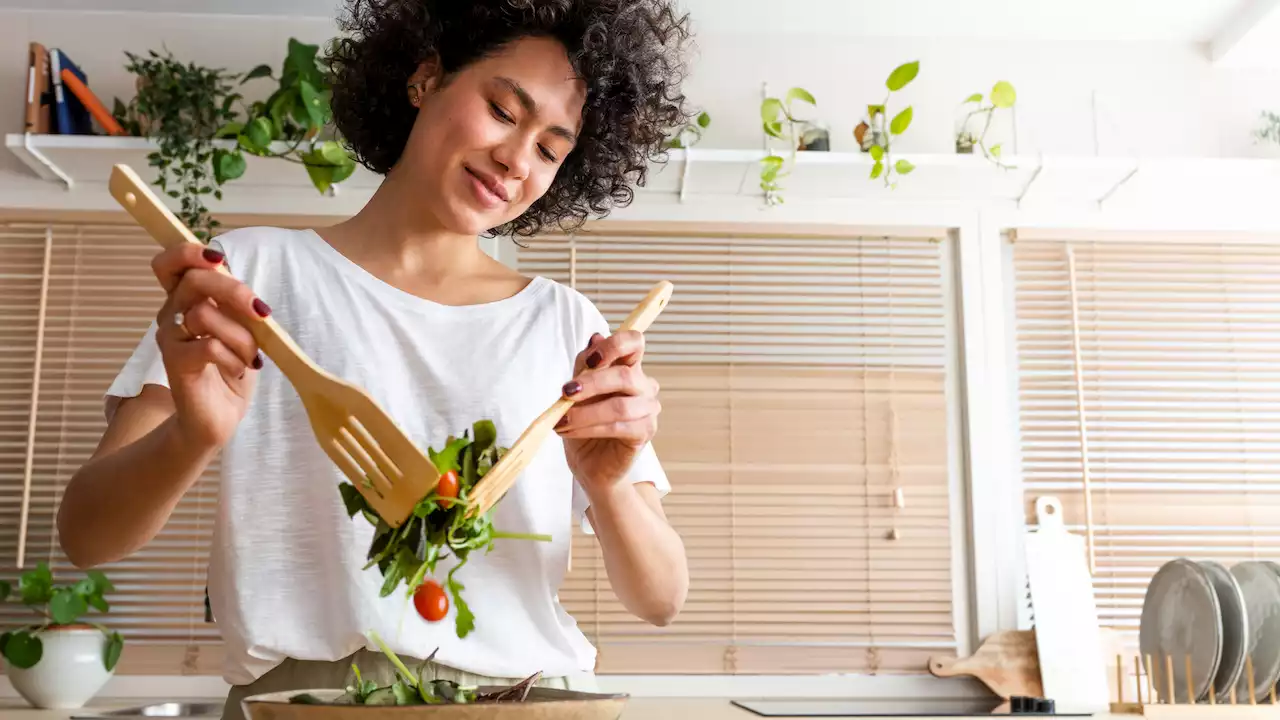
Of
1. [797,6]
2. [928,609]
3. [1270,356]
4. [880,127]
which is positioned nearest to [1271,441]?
[1270,356]

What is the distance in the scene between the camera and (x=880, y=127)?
8.41 ft

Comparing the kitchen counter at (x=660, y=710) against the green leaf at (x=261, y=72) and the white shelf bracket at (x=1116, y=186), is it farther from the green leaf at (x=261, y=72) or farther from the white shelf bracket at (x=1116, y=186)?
the green leaf at (x=261, y=72)

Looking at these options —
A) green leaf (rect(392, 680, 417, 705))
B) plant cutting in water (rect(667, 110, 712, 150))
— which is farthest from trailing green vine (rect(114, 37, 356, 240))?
green leaf (rect(392, 680, 417, 705))

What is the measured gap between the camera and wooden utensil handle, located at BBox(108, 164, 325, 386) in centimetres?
60

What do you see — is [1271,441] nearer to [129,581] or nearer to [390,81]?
[390,81]

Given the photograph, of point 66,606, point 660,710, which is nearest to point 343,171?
point 66,606

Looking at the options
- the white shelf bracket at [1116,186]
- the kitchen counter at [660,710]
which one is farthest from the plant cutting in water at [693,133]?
the kitchen counter at [660,710]

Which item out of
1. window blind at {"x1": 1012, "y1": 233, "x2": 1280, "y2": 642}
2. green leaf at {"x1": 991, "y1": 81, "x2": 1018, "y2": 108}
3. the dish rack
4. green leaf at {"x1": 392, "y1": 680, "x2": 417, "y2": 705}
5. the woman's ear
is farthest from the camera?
window blind at {"x1": 1012, "y1": 233, "x2": 1280, "y2": 642}

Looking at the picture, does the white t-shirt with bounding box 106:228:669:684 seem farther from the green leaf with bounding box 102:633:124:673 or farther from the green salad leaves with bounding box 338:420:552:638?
the green leaf with bounding box 102:633:124:673

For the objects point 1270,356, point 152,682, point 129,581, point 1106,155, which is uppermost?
point 1106,155

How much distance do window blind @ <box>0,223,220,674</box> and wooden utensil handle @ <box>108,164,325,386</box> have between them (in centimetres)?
190

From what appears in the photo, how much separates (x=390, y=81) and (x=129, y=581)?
1.73 meters

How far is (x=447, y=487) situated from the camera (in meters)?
0.62

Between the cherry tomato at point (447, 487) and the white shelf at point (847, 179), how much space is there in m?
1.83
